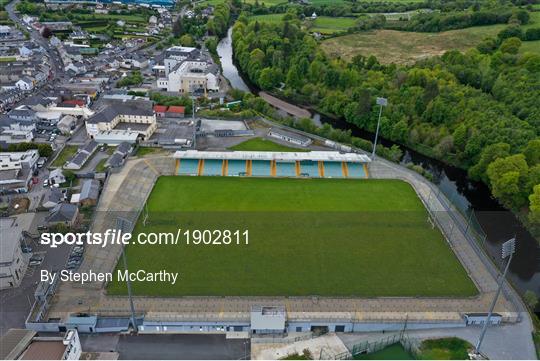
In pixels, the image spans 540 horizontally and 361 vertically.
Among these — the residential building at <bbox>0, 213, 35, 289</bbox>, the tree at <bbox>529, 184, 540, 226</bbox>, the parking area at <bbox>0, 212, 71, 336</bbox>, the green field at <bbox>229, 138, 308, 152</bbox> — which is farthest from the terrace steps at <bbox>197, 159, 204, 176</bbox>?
the tree at <bbox>529, 184, 540, 226</bbox>

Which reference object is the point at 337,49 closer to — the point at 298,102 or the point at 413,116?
the point at 298,102

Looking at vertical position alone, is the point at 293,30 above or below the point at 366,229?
above

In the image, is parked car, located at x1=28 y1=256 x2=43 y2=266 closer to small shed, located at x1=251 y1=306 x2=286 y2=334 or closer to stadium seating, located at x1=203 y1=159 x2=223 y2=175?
small shed, located at x1=251 y1=306 x2=286 y2=334

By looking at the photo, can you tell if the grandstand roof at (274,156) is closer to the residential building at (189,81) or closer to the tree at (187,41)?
the residential building at (189,81)

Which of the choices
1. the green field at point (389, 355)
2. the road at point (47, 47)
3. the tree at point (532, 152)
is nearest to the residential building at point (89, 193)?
the green field at point (389, 355)

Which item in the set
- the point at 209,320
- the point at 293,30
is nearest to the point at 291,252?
the point at 209,320

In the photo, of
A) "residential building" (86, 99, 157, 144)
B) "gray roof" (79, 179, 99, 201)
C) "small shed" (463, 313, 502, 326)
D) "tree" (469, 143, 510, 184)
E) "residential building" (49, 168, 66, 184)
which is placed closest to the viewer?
"small shed" (463, 313, 502, 326)

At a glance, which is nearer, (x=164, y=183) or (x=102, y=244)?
(x=102, y=244)

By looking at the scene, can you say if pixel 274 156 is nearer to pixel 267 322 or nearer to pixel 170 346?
pixel 267 322
